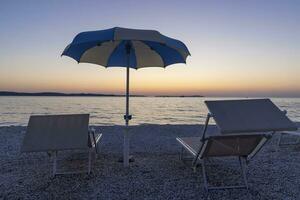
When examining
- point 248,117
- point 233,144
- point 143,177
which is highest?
point 248,117

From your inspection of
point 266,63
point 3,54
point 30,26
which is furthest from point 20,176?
point 266,63

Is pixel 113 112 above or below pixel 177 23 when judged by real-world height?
below

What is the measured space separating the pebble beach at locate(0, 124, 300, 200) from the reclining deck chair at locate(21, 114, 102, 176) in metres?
0.45

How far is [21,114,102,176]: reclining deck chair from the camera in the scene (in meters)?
3.97

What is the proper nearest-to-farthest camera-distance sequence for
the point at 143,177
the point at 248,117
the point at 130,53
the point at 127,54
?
the point at 248,117 < the point at 143,177 < the point at 127,54 < the point at 130,53

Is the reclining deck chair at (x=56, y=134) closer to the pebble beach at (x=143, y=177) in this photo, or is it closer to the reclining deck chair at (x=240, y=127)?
the pebble beach at (x=143, y=177)

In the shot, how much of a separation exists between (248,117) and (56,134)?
9.15 feet

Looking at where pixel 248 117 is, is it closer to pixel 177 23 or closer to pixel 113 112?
pixel 177 23

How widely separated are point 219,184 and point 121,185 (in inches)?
54.0

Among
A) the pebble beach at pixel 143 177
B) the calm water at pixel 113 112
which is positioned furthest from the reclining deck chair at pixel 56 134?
the calm water at pixel 113 112

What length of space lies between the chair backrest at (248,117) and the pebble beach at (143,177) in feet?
2.71

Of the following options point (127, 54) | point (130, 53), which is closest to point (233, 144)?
point (127, 54)

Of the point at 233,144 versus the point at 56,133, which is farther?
the point at 56,133

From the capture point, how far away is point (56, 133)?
4117mm
